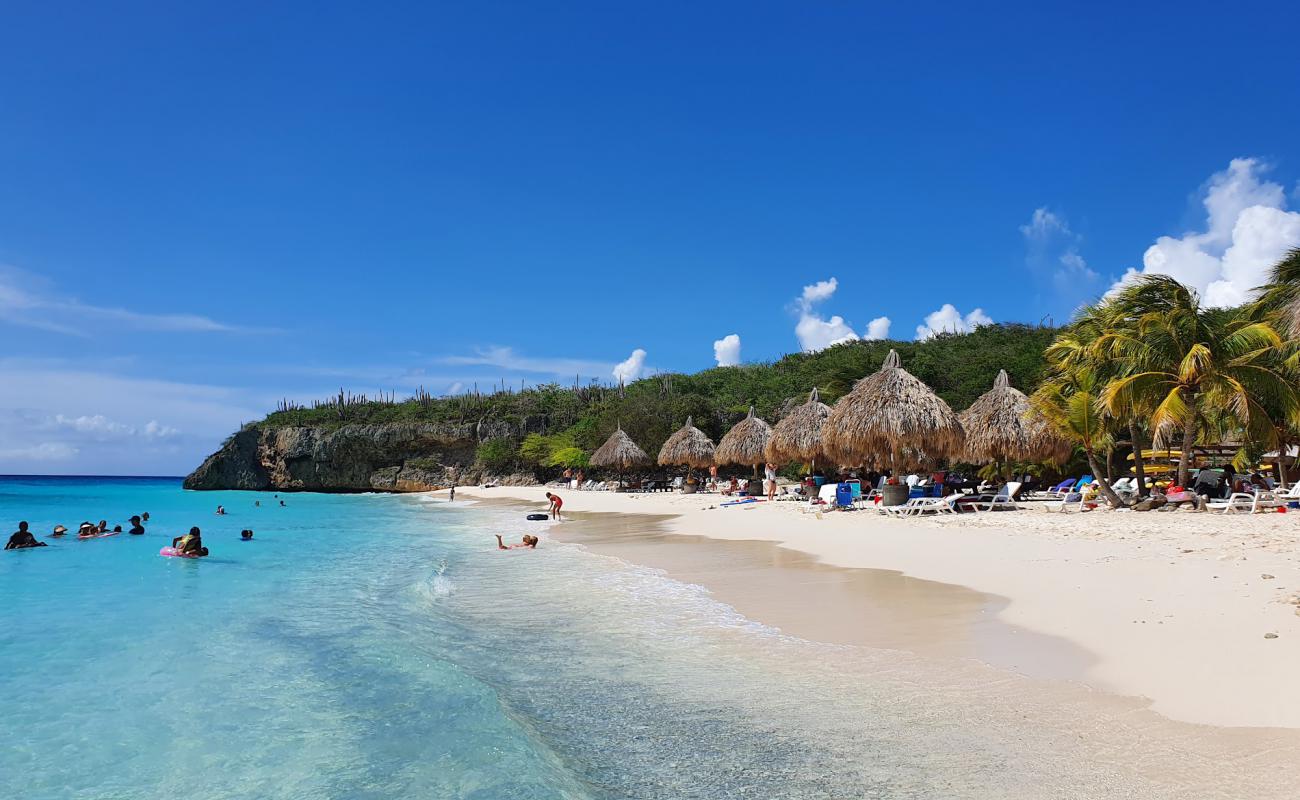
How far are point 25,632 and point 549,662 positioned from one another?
5.83 meters

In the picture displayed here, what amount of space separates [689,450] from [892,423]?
1465 cm

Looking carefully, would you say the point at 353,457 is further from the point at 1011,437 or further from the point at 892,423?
the point at 1011,437

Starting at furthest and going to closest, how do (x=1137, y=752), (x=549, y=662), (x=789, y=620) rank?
1. (x=789, y=620)
2. (x=549, y=662)
3. (x=1137, y=752)

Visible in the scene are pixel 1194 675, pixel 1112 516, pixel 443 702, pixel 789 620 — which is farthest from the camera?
pixel 1112 516

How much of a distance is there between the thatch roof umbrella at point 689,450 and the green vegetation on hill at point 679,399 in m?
6.03

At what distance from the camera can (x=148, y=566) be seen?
42.1 feet

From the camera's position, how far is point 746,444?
1043 inches

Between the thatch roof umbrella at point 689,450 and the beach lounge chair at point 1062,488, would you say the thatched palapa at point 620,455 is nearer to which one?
the thatch roof umbrella at point 689,450

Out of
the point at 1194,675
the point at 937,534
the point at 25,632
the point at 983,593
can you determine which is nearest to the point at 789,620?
the point at 983,593

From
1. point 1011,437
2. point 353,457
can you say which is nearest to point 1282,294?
point 1011,437

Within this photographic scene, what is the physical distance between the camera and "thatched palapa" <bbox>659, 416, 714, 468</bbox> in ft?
99.1

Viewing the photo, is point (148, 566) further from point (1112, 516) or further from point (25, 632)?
point (1112, 516)

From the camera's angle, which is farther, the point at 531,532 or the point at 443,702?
the point at 531,532

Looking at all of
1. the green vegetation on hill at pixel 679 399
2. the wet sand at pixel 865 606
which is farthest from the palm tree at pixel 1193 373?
the green vegetation on hill at pixel 679 399
